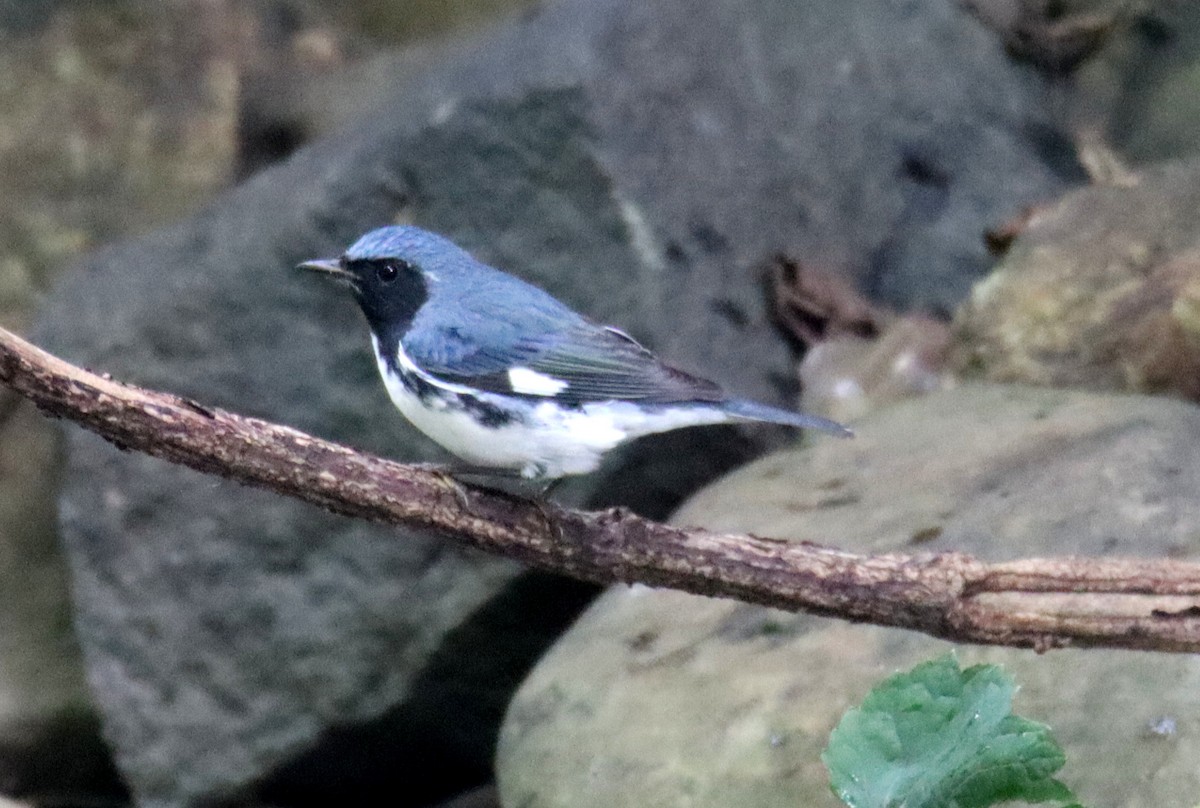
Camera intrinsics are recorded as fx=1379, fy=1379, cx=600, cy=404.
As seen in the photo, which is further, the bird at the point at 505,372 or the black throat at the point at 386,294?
the black throat at the point at 386,294

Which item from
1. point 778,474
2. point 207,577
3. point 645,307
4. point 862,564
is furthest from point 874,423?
point 207,577

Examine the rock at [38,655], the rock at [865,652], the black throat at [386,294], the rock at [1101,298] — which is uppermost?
the black throat at [386,294]

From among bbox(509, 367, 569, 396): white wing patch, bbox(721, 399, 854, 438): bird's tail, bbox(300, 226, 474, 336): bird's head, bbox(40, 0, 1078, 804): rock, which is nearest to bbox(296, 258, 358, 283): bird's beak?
bbox(300, 226, 474, 336): bird's head

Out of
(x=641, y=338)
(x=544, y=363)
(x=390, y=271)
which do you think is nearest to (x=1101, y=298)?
(x=641, y=338)

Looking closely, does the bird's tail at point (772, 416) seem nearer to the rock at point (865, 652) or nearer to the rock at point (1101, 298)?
the rock at point (865, 652)

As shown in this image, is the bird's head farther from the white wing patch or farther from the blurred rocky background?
the blurred rocky background

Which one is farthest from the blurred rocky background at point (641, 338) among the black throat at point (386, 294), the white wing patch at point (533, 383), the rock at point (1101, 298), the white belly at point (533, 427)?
the black throat at point (386, 294)

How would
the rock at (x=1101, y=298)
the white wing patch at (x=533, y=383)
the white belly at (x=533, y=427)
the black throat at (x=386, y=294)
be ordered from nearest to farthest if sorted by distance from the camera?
the white belly at (x=533, y=427), the white wing patch at (x=533, y=383), the black throat at (x=386, y=294), the rock at (x=1101, y=298)
